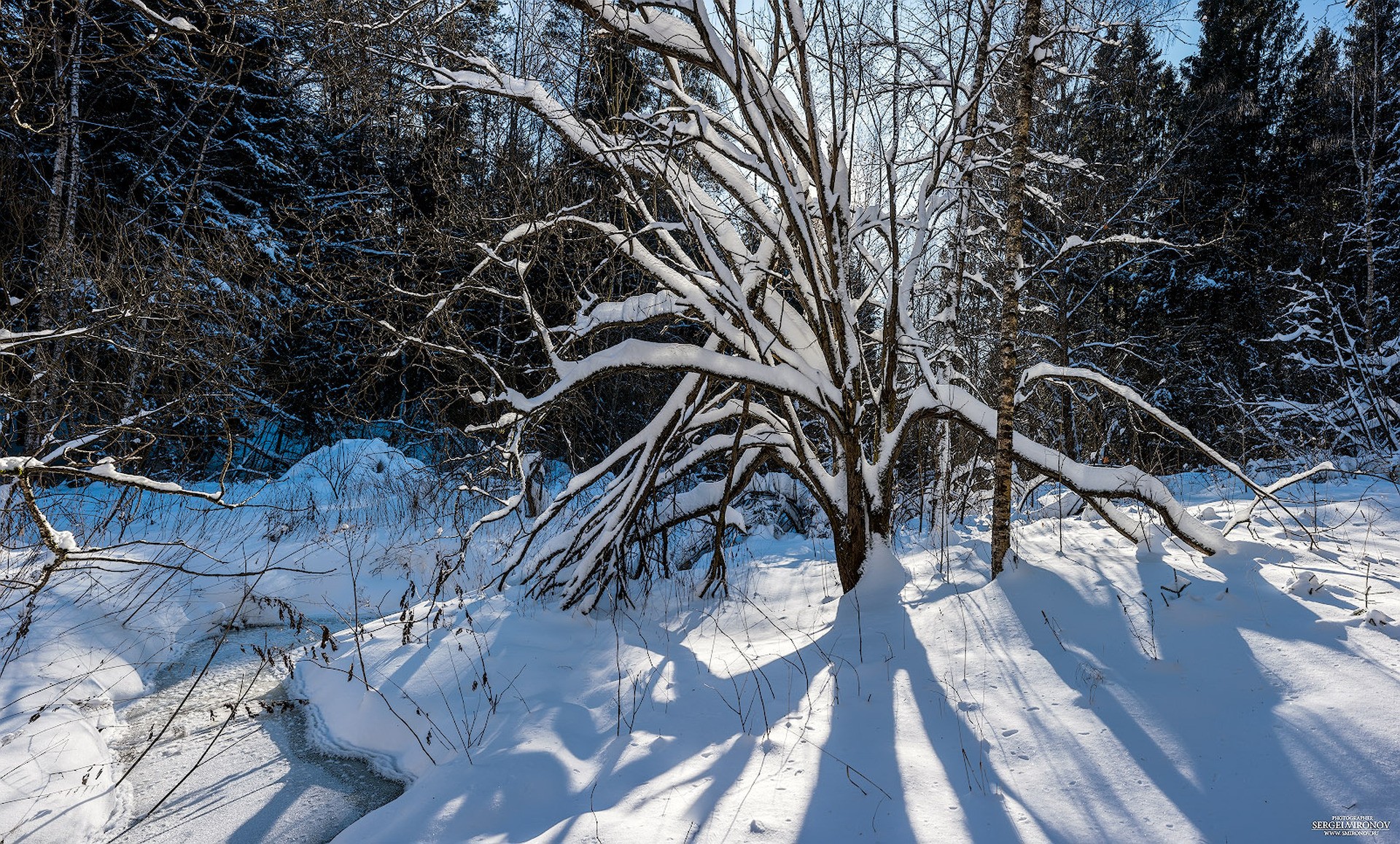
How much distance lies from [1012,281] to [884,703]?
263cm

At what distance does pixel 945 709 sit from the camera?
10.2 feet

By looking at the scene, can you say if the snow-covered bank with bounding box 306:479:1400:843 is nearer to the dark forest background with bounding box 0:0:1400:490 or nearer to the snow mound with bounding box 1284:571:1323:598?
the snow mound with bounding box 1284:571:1323:598

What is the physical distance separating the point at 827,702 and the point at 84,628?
527 centimetres

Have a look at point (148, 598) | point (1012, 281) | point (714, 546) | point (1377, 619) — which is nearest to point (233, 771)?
point (148, 598)

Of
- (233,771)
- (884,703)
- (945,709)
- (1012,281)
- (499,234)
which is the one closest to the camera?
(945,709)

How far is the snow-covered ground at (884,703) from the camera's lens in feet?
7.87

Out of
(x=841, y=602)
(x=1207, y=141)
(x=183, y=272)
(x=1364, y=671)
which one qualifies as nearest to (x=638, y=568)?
(x=841, y=602)

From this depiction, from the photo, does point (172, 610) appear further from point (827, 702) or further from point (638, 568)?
point (827, 702)

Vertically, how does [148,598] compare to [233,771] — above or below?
above

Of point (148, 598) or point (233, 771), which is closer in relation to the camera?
point (233, 771)

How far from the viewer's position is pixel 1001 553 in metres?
4.34

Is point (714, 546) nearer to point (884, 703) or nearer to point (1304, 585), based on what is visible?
point (884, 703)

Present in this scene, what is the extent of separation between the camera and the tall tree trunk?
4.09 m

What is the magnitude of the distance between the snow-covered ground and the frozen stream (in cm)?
11
